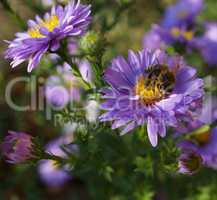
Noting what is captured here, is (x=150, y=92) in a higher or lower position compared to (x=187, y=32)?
lower

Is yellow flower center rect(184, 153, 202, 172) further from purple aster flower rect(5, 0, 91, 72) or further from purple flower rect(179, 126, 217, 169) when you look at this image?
purple aster flower rect(5, 0, 91, 72)

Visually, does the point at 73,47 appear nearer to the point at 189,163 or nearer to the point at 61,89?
Result: the point at 61,89

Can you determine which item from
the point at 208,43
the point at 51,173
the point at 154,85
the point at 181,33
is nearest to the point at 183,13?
the point at 208,43

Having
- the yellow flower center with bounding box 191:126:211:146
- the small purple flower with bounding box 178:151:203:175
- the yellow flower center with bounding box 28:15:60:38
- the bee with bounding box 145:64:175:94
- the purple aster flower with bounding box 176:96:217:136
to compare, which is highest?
the yellow flower center with bounding box 28:15:60:38

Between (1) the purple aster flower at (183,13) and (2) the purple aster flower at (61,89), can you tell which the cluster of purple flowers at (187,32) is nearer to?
(1) the purple aster flower at (183,13)

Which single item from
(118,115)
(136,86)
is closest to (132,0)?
(136,86)

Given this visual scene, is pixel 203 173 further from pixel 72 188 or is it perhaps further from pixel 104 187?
pixel 72 188

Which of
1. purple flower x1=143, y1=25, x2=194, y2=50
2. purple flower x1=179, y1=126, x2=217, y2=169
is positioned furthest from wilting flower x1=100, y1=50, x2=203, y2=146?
purple flower x1=143, y1=25, x2=194, y2=50
